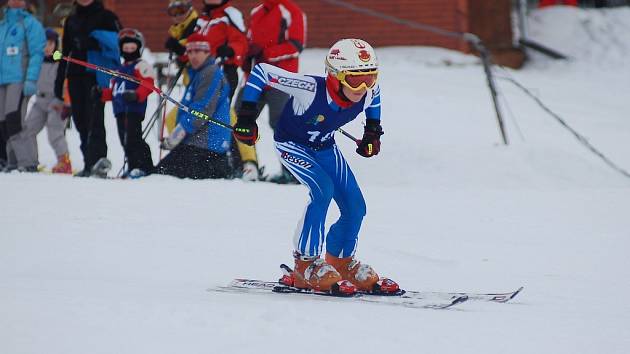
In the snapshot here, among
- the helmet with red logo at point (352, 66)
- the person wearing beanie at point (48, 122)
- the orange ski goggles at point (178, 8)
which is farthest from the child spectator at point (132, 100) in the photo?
the helmet with red logo at point (352, 66)

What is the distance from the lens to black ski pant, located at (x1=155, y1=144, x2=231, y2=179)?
35.4ft

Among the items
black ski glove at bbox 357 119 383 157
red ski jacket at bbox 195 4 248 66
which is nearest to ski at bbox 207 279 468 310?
black ski glove at bbox 357 119 383 157

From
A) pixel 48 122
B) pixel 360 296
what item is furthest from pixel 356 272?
pixel 48 122

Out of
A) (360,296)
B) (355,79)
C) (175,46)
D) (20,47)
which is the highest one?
(355,79)

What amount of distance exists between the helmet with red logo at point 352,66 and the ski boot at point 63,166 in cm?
610

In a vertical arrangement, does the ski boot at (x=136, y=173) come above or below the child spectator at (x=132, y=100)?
below

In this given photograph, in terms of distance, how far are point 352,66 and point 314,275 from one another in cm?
131

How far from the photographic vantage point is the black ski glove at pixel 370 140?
23.0ft

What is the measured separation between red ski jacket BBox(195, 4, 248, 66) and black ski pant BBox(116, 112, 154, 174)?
3.57 ft

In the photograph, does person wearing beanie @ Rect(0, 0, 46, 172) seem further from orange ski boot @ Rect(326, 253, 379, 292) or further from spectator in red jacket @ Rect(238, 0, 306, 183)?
orange ski boot @ Rect(326, 253, 379, 292)

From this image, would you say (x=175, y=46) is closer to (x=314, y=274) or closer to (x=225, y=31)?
(x=225, y=31)

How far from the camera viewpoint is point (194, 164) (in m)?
10.8

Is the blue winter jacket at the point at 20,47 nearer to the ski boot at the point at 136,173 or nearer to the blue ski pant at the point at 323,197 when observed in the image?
the ski boot at the point at 136,173

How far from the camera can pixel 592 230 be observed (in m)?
9.36
